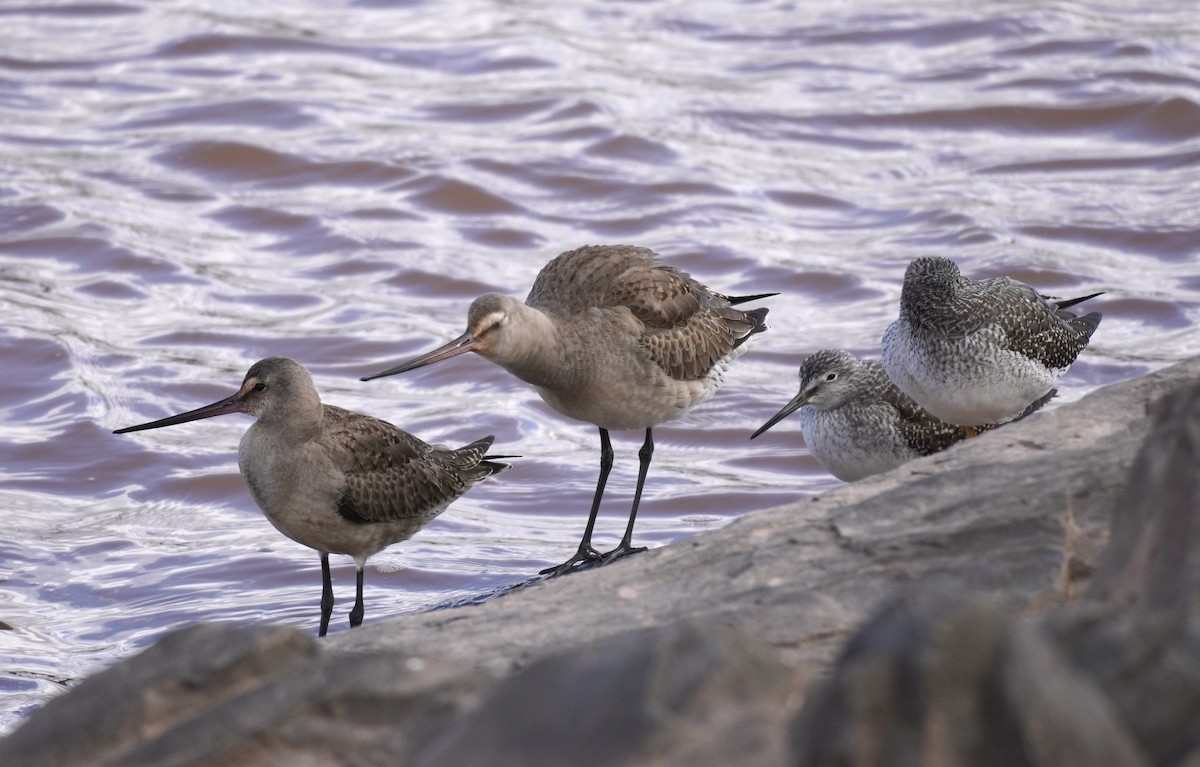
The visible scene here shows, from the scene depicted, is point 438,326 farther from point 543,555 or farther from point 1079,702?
point 1079,702

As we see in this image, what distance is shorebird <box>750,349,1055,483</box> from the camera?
27.0ft

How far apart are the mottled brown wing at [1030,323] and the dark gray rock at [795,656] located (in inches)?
116

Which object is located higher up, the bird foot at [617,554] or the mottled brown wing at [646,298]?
the mottled brown wing at [646,298]

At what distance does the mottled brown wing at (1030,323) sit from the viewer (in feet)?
26.7

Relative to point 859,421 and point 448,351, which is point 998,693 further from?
point 859,421

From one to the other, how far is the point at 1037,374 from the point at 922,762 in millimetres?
5583

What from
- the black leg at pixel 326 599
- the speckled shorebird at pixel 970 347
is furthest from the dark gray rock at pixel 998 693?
the speckled shorebird at pixel 970 347

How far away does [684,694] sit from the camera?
313 centimetres

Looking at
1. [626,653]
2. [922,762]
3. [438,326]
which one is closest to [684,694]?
[626,653]

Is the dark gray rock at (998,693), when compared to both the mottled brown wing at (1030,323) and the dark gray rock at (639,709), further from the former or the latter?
the mottled brown wing at (1030,323)

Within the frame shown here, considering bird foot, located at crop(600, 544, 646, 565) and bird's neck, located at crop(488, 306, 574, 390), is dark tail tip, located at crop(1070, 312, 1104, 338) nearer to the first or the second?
bird foot, located at crop(600, 544, 646, 565)

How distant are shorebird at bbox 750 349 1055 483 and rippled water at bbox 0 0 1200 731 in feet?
3.14

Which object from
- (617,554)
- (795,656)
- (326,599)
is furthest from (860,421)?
(795,656)

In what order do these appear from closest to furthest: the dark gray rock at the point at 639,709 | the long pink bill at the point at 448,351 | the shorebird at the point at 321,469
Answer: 1. the dark gray rock at the point at 639,709
2. the long pink bill at the point at 448,351
3. the shorebird at the point at 321,469
